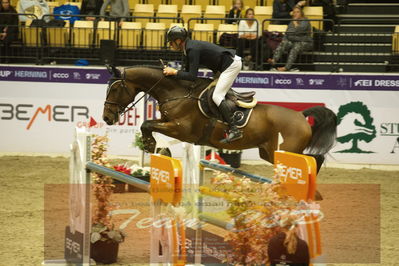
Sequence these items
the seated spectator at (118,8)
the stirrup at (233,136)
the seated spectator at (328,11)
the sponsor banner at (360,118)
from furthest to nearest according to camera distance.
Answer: the seated spectator at (328,11) → the seated spectator at (118,8) → the sponsor banner at (360,118) → the stirrup at (233,136)

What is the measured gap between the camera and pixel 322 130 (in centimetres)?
837

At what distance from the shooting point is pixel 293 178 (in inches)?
158

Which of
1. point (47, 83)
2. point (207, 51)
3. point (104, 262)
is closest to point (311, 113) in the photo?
A: point (207, 51)

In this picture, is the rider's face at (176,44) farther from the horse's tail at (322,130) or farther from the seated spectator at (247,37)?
the seated spectator at (247,37)

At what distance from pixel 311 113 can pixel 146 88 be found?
2.02 metres

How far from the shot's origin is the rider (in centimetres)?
743

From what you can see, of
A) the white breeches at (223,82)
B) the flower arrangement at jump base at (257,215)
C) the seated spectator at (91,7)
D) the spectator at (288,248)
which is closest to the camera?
the spectator at (288,248)

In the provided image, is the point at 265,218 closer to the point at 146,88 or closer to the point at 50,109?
the point at 146,88

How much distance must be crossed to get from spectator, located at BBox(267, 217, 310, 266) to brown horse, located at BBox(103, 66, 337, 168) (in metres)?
3.76

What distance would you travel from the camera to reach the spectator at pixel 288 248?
3740mm

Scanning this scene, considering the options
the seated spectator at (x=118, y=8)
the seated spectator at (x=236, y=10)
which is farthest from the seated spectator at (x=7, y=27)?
the seated spectator at (x=236, y=10)

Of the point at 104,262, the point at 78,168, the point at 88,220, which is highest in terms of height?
the point at 78,168

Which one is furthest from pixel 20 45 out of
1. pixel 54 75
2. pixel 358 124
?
pixel 358 124

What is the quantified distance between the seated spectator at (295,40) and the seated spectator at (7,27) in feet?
16.4
